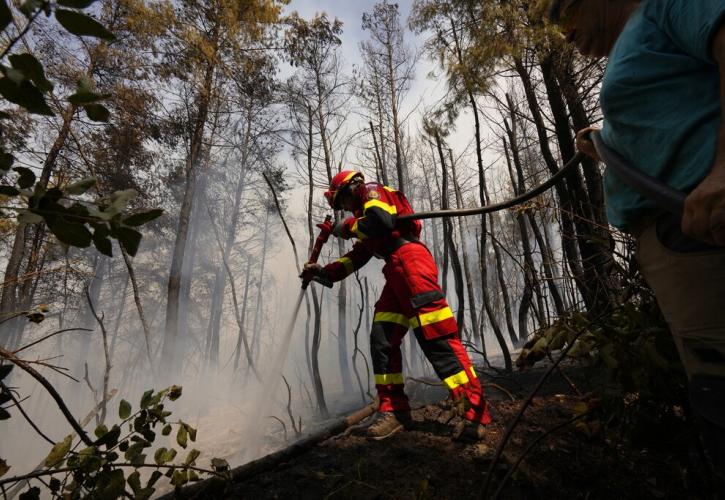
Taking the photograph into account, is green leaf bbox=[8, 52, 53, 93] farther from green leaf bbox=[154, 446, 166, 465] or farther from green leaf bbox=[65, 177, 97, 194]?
green leaf bbox=[154, 446, 166, 465]

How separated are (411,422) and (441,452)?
66 centimetres

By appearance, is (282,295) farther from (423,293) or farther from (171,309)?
(423,293)

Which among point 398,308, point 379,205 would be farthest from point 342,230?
point 398,308

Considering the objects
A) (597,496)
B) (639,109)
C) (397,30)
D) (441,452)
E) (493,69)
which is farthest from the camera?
(397,30)

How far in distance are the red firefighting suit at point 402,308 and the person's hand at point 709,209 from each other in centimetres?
183

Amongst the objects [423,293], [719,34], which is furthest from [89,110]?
[423,293]

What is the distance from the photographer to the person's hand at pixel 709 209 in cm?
67

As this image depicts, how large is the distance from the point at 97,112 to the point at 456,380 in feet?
7.78

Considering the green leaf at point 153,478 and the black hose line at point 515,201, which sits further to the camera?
the black hose line at point 515,201

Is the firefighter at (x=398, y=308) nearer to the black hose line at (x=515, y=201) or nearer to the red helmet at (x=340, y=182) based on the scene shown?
the red helmet at (x=340, y=182)

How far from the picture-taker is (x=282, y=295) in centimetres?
2469

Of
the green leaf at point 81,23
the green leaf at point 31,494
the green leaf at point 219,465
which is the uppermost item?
the green leaf at point 81,23

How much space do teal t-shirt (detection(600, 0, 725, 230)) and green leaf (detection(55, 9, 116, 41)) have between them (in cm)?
109

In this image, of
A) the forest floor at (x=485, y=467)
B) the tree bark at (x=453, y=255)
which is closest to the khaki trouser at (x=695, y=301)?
the forest floor at (x=485, y=467)
